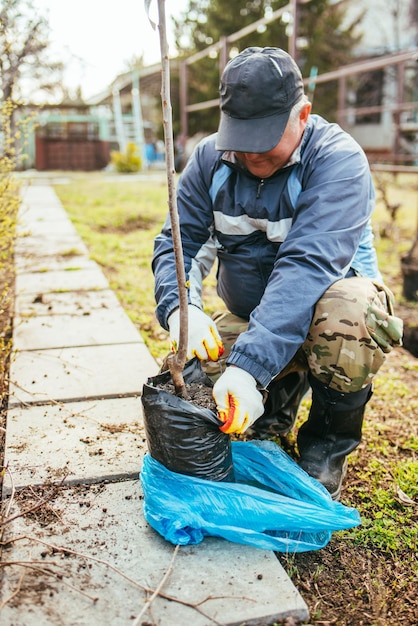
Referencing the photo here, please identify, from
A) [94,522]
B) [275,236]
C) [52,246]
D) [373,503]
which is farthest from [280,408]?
[52,246]

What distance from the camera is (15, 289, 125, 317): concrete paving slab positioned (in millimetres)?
3516

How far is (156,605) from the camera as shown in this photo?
1.41 m

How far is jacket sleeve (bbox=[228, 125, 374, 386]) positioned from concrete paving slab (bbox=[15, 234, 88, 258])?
326 cm

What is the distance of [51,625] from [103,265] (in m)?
3.68

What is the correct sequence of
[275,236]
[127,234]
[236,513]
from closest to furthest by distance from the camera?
[236,513] → [275,236] → [127,234]

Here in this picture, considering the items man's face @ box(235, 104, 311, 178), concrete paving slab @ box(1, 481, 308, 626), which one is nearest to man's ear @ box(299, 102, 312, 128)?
man's face @ box(235, 104, 311, 178)

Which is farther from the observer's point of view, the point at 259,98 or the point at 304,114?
the point at 304,114

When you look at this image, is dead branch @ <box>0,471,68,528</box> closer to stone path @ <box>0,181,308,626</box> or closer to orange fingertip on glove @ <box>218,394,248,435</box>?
stone path @ <box>0,181,308,626</box>

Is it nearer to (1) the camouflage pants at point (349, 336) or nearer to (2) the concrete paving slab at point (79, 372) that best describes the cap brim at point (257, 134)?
(1) the camouflage pants at point (349, 336)

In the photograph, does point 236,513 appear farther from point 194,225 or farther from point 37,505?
point 194,225

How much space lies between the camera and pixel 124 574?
1499 mm

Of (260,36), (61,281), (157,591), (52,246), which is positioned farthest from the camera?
(260,36)

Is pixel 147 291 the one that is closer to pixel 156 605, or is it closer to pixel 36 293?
pixel 36 293

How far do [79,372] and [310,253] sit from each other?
4.16ft
